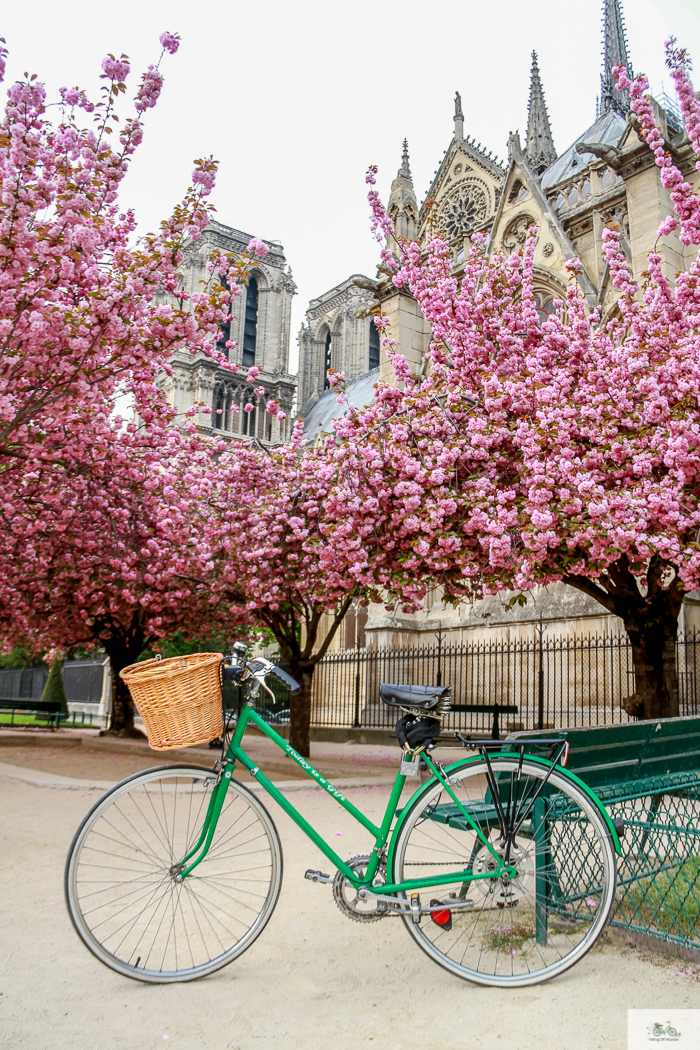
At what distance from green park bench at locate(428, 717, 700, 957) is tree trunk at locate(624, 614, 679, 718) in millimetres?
4794

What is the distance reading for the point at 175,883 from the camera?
10.7 ft

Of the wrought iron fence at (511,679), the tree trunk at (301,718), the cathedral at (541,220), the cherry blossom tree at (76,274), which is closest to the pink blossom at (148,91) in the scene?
the cherry blossom tree at (76,274)

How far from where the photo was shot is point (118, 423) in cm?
1167

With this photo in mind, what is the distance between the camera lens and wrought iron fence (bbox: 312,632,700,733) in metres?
14.1

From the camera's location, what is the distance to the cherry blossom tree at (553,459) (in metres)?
7.65

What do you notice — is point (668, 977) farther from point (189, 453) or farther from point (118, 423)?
point (189, 453)

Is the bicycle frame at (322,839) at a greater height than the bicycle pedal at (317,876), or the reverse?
the bicycle frame at (322,839)

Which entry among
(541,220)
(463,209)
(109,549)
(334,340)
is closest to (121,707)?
(109,549)

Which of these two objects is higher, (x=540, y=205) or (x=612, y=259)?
(x=540, y=205)

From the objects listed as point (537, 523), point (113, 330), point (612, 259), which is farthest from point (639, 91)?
point (113, 330)

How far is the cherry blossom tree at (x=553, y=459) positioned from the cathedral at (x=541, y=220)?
205 centimetres

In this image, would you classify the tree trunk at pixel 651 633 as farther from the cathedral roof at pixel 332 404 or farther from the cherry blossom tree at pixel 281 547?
the cathedral roof at pixel 332 404

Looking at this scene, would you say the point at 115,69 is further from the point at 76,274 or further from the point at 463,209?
the point at 463,209

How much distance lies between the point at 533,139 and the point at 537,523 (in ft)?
115
